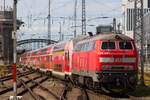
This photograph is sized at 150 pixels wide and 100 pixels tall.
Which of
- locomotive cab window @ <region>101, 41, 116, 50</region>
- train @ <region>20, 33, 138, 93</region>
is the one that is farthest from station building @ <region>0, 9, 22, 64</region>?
locomotive cab window @ <region>101, 41, 116, 50</region>

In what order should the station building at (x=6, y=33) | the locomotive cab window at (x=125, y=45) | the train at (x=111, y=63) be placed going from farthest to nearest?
1. the station building at (x=6, y=33)
2. the locomotive cab window at (x=125, y=45)
3. the train at (x=111, y=63)

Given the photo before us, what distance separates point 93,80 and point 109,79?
3.54ft

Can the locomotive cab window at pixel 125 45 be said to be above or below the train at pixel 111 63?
above

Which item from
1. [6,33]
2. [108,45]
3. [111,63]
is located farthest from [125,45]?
[6,33]

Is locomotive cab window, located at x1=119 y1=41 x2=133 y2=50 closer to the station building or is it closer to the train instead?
the train

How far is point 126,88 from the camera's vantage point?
1617cm

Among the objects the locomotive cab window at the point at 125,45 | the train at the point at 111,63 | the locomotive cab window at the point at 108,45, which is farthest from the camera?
the locomotive cab window at the point at 125,45

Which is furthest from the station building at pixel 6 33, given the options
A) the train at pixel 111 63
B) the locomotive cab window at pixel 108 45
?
the locomotive cab window at pixel 108 45

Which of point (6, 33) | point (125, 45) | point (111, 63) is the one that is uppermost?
point (6, 33)

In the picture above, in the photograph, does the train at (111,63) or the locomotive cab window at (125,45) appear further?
the locomotive cab window at (125,45)

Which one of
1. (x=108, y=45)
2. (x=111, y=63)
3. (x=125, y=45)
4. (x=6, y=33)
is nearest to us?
(x=111, y=63)

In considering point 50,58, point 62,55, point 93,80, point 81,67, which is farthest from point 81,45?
point 50,58

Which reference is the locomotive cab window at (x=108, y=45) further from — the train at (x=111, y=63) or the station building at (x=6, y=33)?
the station building at (x=6, y=33)

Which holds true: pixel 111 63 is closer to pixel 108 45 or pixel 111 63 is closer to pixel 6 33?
pixel 108 45
